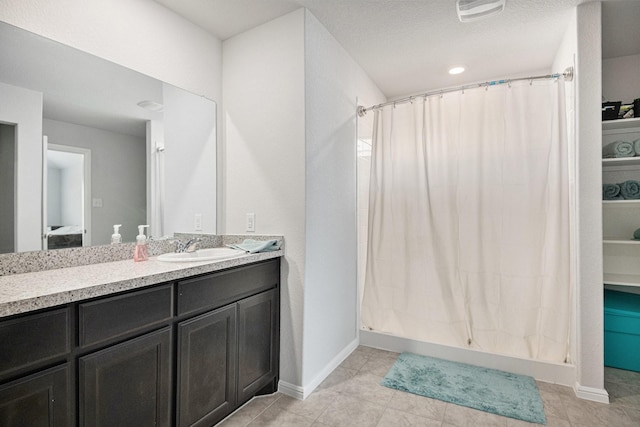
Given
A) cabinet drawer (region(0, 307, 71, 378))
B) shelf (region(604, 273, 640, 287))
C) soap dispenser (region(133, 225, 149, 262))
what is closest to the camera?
cabinet drawer (region(0, 307, 71, 378))

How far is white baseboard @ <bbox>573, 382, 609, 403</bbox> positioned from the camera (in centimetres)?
196

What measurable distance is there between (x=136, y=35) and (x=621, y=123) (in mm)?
3332

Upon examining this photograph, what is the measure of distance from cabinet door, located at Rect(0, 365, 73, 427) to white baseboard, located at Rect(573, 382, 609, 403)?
2719 millimetres

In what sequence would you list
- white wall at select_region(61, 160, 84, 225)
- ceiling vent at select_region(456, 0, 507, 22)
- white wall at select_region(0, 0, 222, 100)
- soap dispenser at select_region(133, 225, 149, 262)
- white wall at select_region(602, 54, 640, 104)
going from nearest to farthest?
white wall at select_region(0, 0, 222, 100) → white wall at select_region(61, 160, 84, 225) → soap dispenser at select_region(133, 225, 149, 262) → ceiling vent at select_region(456, 0, 507, 22) → white wall at select_region(602, 54, 640, 104)

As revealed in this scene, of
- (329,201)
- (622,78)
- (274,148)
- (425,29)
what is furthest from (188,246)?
(622,78)

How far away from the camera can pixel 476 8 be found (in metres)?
1.92

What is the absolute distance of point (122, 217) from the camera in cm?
188

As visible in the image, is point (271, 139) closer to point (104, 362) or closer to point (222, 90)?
point (222, 90)

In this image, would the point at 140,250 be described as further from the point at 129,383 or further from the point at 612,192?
the point at 612,192

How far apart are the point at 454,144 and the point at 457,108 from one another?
278 mm

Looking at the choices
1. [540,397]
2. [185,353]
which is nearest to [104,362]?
[185,353]

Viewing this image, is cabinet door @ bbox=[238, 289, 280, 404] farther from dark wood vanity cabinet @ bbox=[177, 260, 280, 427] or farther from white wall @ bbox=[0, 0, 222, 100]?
white wall @ bbox=[0, 0, 222, 100]

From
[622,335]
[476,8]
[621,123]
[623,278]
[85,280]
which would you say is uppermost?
[476,8]

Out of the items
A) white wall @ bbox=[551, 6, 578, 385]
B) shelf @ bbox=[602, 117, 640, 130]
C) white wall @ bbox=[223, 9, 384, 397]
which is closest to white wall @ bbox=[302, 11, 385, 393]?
white wall @ bbox=[223, 9, 384, 397]
